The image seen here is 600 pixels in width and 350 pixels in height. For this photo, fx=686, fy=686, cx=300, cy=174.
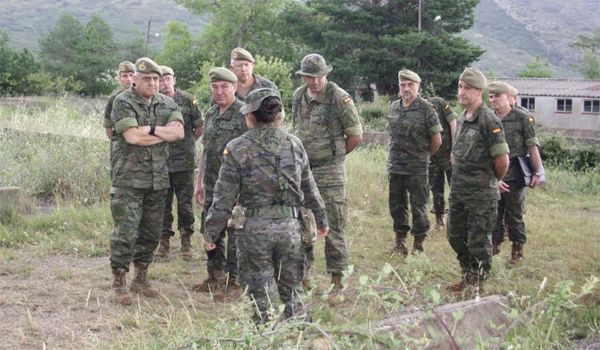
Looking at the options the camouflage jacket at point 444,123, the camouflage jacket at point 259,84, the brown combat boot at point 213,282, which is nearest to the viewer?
the brown combat boot at point 213,282

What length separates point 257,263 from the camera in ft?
14.2

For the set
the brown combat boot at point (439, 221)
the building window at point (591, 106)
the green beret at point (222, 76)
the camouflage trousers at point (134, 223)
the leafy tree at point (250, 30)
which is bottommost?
the building window at point (591, 106)

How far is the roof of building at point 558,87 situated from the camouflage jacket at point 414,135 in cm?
3805

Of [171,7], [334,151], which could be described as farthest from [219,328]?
[171,7]

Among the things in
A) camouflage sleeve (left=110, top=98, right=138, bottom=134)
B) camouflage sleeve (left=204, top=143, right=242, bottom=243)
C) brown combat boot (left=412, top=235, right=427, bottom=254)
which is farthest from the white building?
camouflage sleeve (left=204, top=143, right=242, bottom=243)

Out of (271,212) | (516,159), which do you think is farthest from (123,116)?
(516,159)

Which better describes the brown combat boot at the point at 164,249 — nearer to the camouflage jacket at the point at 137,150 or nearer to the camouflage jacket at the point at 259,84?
the camouflage jacket at the point at 137,150

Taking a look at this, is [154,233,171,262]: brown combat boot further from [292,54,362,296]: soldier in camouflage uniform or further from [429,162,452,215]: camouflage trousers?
[429,162,452,215]: camouflage trousers

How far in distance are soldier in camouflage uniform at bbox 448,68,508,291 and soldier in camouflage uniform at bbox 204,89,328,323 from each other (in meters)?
1.98

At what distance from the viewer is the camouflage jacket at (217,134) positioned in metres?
5.84

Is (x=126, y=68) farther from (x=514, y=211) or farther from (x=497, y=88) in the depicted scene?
(x=514, y=211)

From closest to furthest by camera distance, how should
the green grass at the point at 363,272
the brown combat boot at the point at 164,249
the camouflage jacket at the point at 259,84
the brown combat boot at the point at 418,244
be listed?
the green grass at the point at 363,272 < the camouflage jacket at the point at 259,84 < the brown combat boot at the point at 164,249 < the brown combat boot at the point at 418,244

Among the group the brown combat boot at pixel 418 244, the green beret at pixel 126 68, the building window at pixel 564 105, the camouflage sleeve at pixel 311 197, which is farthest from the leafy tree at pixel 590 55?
the camouflage sleeve at pixel 311 197

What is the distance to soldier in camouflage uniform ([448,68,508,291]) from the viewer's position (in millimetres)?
5684
